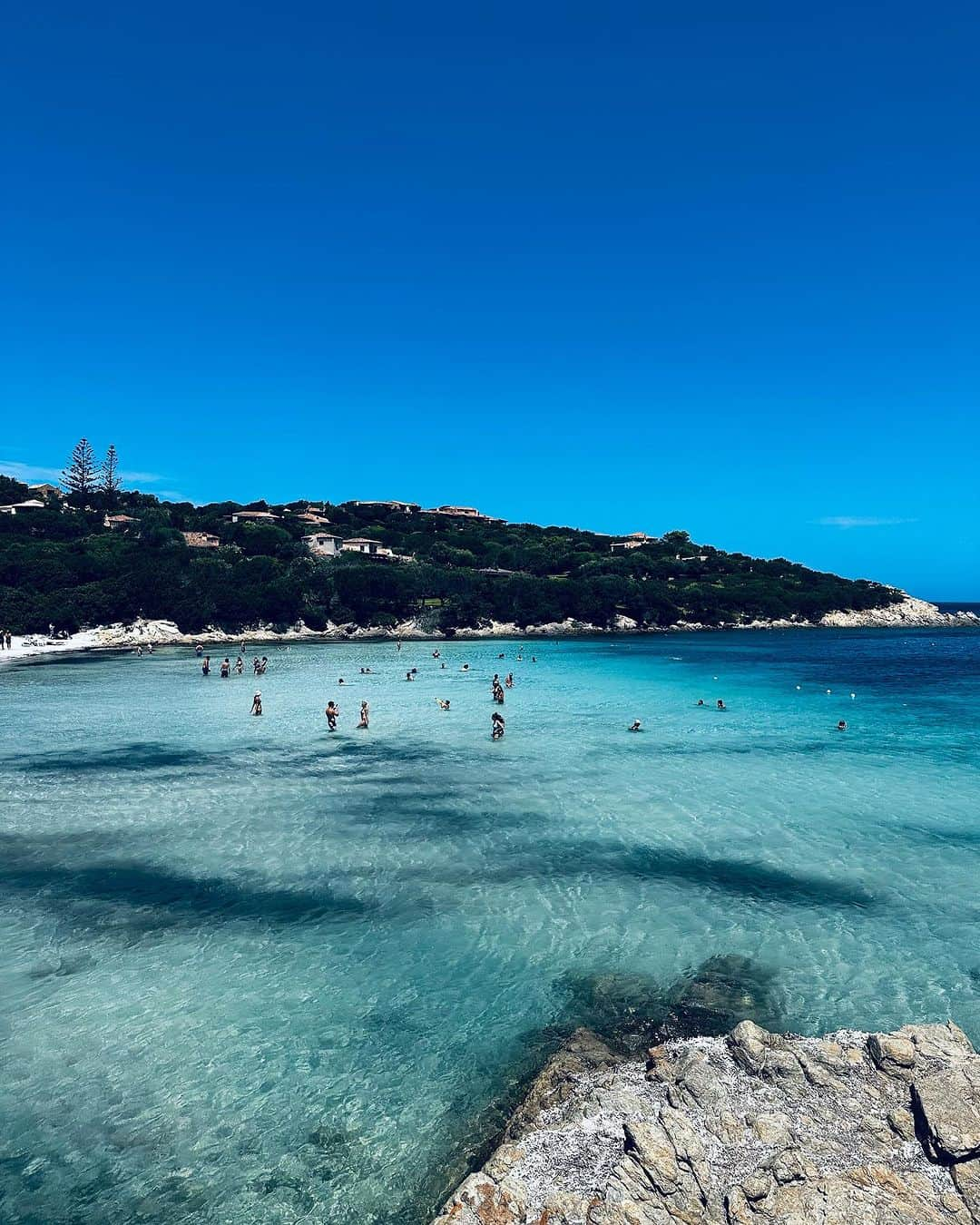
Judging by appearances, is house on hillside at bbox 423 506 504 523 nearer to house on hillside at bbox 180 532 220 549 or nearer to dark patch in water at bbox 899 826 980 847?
house on hillside at bbox 180 532 220 549

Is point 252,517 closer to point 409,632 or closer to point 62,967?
point 409,632

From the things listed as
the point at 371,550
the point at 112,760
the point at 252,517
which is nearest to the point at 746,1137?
the point at 112,760

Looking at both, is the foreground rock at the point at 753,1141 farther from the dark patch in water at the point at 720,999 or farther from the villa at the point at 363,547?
the villa at the point at 363,547

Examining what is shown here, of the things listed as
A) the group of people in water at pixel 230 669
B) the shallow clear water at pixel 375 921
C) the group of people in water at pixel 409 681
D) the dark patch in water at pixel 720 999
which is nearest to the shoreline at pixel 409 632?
the group of people in water at pixel 230 669

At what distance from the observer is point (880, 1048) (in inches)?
332

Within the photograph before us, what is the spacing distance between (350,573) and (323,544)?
2804 centimetres

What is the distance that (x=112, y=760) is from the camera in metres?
27.5

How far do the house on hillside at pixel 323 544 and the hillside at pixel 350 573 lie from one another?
32.6 inches

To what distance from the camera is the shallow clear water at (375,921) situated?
8.50m

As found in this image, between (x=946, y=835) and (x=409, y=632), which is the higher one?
(x=409, y=632)

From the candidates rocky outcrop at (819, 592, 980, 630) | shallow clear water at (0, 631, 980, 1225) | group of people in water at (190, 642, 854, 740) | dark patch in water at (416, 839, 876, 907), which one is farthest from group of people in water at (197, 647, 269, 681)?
rocky outcrop at (819, 592, 980, 630)

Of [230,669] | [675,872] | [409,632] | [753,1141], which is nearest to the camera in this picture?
[753,1141]

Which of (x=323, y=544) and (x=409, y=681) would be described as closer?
(x=409, y=681)

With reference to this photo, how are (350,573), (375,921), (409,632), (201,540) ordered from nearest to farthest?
1. (375,921)
2. (409,632)
3. (350,573)
4. (201,540)
